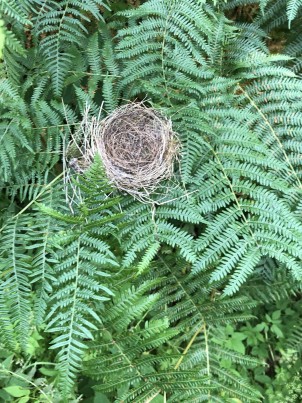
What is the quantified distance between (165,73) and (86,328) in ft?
3.60

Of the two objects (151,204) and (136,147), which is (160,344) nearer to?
(151,204)

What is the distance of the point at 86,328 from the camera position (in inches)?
62.6

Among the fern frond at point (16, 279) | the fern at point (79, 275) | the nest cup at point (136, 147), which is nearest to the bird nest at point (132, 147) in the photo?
the nest cup at point (136, 147)

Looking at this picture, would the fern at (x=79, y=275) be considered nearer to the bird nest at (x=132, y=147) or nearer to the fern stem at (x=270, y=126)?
the bird nest at (x=132, y=147)

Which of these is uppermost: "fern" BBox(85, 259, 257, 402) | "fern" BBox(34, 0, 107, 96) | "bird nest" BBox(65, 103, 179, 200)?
"fern" BBox(34, 0, 107, 96)

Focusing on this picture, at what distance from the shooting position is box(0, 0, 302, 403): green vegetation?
1636 mm

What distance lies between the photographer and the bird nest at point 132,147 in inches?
73.5

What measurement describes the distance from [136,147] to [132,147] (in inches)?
0.7

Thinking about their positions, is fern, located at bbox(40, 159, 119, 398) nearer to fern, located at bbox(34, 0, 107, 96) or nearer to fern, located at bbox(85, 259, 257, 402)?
fern, located at bbox(85, 259, 257, 402)

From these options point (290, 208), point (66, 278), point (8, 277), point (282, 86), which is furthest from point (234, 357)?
point (282, 86)

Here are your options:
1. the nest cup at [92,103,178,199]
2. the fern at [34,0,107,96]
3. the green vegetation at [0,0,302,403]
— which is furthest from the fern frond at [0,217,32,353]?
the fern at [34,0,107,96]

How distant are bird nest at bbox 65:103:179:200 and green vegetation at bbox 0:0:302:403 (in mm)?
54

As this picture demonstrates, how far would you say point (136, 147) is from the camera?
199 centimetres

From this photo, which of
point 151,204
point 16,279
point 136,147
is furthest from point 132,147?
point 16,279
